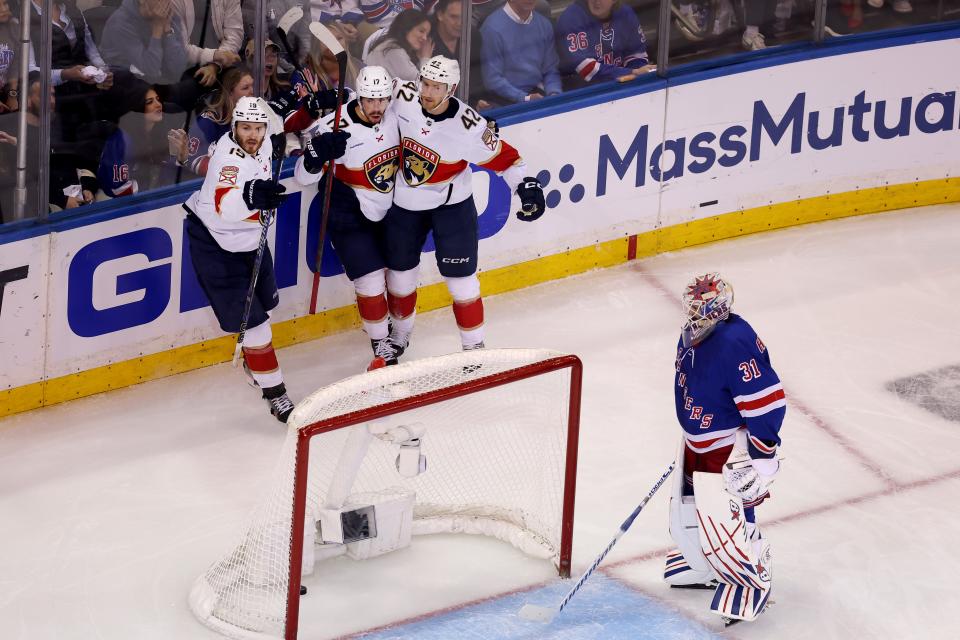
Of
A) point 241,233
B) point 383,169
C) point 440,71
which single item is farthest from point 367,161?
point 241,233

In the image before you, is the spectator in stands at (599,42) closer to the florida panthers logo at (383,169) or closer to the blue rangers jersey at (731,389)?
the florida panthers logo at (383,169)

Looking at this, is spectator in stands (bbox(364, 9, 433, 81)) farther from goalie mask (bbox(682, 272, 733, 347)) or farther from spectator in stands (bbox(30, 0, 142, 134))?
goalie mask (bbox(682, 272, 733, 347))

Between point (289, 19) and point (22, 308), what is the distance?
1435mm

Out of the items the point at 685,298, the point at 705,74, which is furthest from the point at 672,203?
the point at 685,298

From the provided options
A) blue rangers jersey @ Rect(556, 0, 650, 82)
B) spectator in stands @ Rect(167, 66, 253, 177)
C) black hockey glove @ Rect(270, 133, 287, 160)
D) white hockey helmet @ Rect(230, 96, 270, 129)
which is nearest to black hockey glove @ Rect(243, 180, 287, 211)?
white hockey helmet @ Rect(230, 96, 270, 129)

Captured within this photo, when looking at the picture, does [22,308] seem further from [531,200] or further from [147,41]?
[531,200]

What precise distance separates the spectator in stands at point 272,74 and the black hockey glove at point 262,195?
0.68 meters

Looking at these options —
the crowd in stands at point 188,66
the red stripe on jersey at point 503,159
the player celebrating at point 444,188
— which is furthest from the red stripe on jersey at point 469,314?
the crowd in stands at point 188,66

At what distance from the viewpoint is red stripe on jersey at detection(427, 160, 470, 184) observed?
6324mm

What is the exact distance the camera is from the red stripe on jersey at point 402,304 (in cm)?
666

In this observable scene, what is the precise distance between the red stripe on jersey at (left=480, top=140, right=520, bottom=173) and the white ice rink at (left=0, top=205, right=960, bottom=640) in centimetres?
82

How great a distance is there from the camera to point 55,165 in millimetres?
6113

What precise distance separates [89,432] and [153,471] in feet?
1.27

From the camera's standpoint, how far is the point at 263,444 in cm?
616
